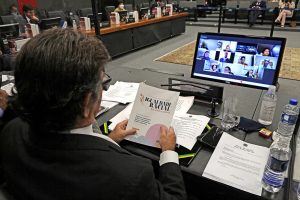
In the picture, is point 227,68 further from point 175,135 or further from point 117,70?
point 117,70

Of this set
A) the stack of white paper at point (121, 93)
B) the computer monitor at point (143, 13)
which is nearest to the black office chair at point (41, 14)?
the computer monitor at point (143, 13)

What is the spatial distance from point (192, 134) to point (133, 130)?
0.27 metres

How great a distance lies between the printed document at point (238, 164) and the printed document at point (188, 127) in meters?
0.11

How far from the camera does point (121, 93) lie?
1567 mm

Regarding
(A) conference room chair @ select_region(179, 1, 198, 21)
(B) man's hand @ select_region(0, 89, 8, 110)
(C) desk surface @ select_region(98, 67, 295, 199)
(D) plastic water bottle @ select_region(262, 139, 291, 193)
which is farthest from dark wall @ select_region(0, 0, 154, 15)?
(D) plastic water bottle @ select_region(262, 139, 291, 193)

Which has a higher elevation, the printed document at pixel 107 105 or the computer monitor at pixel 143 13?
the computer monitor at pixel 143 13

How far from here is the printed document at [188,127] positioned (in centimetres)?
104

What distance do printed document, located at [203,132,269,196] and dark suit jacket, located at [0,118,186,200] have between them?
1.00 ft

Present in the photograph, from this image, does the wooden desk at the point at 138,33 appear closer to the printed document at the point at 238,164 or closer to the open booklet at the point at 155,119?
the open booklet at the point at 155,119

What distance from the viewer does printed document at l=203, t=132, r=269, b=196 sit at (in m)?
0.85

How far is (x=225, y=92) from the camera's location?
1557mm

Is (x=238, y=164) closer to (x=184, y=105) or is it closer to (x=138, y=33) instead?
(x=184, y=105)

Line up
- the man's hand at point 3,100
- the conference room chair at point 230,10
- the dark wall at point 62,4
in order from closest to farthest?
the man's hand at point 3,100 → the dark wall at point 62,4 → the conference room chair at point 230,10

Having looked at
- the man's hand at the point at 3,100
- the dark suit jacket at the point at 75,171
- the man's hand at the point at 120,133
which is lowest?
the man's hand at the point at 120,133
